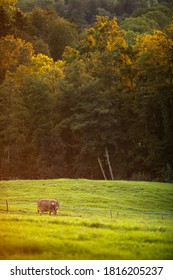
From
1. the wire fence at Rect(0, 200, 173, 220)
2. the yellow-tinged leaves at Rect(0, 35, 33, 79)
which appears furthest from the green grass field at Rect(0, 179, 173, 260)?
the yellow-tinged leaves at Rect(0, 35, 33, 79)

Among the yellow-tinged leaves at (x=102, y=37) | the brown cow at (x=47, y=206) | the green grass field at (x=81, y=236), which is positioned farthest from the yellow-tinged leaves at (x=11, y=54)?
the brown cow at (x=47, y=206)

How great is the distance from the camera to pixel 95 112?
55875 millimetres

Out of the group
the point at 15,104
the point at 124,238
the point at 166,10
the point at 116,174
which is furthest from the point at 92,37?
the point at 124,238

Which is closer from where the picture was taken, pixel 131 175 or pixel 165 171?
pixel 165 171

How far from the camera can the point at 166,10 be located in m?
81.6

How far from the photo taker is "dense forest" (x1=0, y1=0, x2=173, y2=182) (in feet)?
179

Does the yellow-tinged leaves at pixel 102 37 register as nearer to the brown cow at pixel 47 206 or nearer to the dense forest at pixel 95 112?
the dense forest at pixel 95 112

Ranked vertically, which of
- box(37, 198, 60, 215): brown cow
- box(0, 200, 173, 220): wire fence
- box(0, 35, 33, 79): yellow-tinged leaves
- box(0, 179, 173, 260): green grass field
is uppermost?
box(0, 35, 33, 79): yellow-tinged leaves

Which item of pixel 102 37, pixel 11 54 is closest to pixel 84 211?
pixel 102 37

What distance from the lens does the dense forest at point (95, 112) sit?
54688 millimetres

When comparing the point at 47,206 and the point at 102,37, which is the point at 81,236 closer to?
the point at 47,206

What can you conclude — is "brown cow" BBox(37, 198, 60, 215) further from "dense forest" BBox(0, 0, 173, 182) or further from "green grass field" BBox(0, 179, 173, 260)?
"dense forest" BBox(0, 0, 173, 182)
